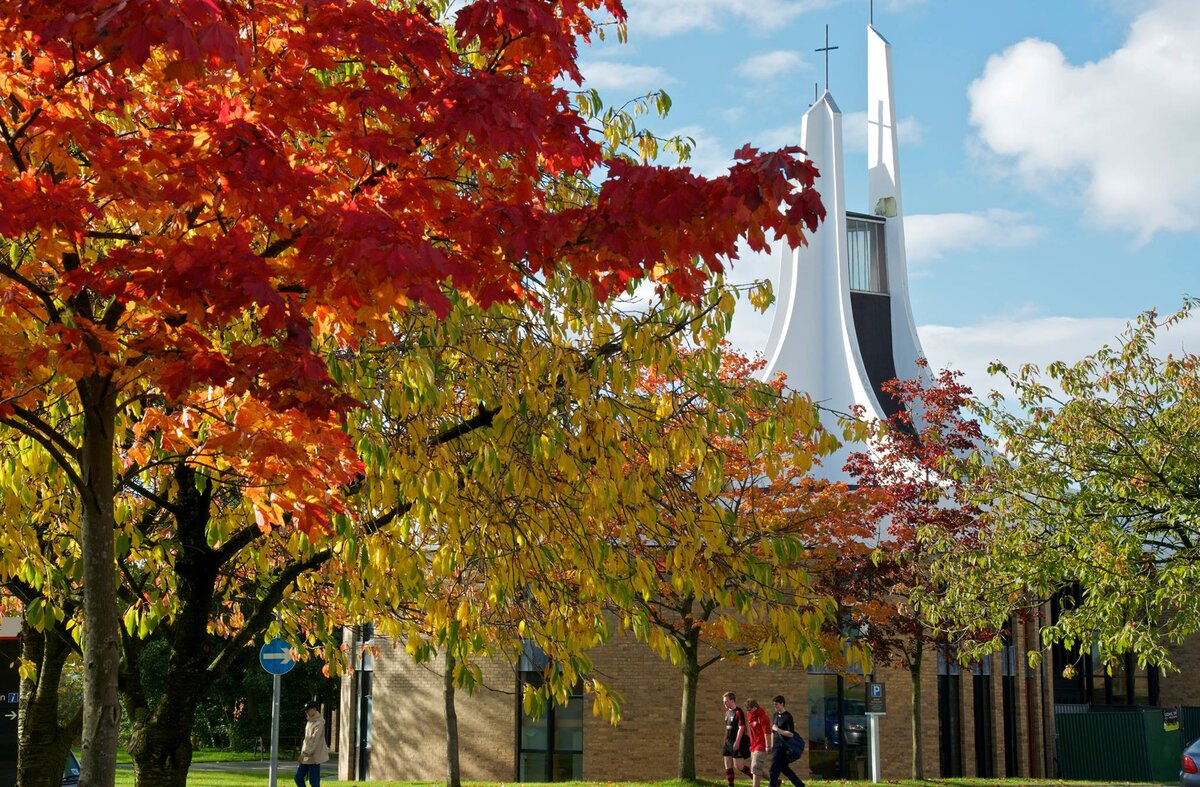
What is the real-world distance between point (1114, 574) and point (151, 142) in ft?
43.1

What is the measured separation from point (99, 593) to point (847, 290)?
44502mm

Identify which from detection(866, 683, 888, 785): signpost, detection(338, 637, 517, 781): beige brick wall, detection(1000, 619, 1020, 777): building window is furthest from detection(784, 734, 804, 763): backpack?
detection(1000, 619, 1020, 777): building window

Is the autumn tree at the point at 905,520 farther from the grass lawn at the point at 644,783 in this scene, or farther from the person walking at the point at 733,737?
the person walking at the point at 733,737

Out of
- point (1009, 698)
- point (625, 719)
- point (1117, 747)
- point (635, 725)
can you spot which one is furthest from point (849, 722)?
point (1117, 747)

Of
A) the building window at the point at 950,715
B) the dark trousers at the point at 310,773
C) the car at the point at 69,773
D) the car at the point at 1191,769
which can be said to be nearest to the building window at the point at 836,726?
the building window at the point at 950,715

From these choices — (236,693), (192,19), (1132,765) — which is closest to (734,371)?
(1132,765)

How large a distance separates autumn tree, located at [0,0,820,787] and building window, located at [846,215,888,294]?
4504 cm

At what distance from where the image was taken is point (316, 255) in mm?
5246

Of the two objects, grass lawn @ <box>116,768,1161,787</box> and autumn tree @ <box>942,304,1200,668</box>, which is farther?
grass lawn @ <box>116,768,1161,787</box>

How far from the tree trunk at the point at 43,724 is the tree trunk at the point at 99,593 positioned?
876 cm

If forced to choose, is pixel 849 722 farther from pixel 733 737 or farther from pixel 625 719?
pixel 733 737

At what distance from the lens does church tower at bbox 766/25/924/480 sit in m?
47.6

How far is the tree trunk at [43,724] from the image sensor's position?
13.8m

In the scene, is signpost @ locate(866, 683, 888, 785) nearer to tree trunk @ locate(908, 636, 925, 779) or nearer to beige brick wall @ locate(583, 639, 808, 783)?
tree trunk @ locate(908, 636, 925, 779)
